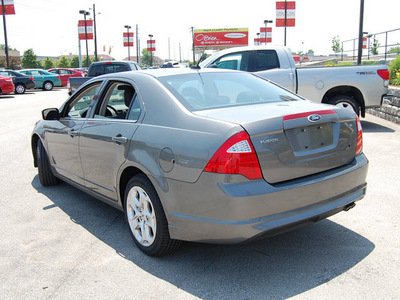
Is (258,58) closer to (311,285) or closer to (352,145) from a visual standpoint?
(352,145)

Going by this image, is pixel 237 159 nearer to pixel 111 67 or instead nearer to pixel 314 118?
pixel 314 118

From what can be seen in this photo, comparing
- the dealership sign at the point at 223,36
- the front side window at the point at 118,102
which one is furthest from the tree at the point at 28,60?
the front side window at the point at 118,102

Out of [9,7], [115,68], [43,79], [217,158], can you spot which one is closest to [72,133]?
[217,158]

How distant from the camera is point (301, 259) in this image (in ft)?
11.3

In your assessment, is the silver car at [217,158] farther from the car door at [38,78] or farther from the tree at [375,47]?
the car door at [38,78]

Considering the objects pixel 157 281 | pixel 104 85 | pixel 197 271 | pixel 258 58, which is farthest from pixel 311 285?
pixel 258 58

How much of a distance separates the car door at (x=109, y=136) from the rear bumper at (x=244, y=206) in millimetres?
868

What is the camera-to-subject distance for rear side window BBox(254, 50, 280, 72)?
9891 millimetres

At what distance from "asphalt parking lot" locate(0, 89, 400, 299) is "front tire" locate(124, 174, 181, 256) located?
14cm

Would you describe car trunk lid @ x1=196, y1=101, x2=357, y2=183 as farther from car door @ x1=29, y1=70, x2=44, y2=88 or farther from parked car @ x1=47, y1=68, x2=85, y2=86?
parked car @ x1=47, y1=68, x2=85, y2=86

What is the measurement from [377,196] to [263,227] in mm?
2711

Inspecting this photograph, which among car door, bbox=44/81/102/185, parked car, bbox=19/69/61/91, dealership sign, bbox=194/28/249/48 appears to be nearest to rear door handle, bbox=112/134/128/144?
car door, bbox=44/81/102/185

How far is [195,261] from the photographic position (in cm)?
350

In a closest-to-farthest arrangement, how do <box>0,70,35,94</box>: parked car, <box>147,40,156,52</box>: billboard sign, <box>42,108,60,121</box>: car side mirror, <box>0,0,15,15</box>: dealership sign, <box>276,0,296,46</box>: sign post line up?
1. <box>42,108,60,121</box>: car side mirror
2. <box>0,70,35,94</box>: parked car
3. <box>276,0,296,46</box>: sign post
4. <box>0,0,15,15</box>: dealership sign
5. <box>147,40,156,52</box>: billboard sign
